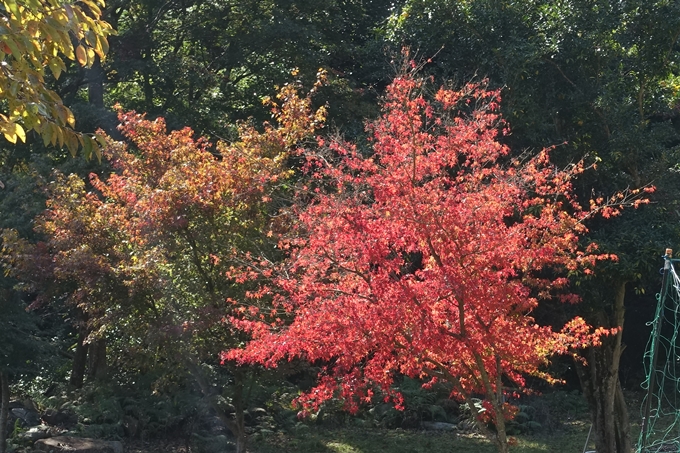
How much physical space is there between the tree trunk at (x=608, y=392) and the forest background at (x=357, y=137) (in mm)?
29

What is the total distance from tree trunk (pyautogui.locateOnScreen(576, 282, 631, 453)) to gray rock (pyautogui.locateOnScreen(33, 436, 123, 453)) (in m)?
7.12

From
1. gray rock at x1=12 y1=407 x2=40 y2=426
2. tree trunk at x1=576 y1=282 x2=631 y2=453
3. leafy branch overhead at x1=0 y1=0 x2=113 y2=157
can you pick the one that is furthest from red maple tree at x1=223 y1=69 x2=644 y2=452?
gray rock at x1=12 y1=407 x2=40 y2=426

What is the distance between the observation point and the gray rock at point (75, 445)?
12.5 m

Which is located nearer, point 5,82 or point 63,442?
point 5,82

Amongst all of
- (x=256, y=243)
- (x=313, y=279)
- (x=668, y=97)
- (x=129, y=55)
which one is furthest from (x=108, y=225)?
(x=668, y=97)

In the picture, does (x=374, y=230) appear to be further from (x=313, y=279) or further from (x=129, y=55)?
(x=129, y=55)

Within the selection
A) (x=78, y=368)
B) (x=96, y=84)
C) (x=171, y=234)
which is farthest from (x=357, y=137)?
(x=78, y=368)

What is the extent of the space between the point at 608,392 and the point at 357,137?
17.2 ft

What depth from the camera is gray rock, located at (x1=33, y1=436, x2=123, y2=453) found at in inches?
494

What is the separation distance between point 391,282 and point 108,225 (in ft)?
14.9

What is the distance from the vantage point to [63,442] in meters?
12.8

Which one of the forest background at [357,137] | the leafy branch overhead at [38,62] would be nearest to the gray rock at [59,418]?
the forest background at [357,137]

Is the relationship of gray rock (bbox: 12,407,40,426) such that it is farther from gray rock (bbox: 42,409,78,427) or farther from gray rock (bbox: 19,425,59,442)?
gray rock (bbox: 19,425,59,442)

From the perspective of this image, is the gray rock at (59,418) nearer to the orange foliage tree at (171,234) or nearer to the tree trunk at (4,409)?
the tree trunk at (4,409)
